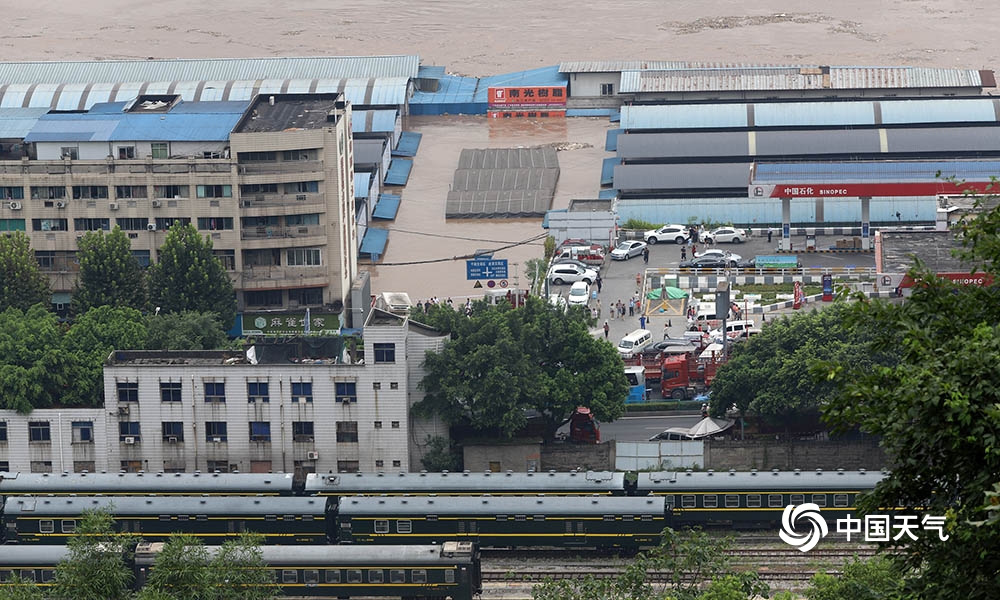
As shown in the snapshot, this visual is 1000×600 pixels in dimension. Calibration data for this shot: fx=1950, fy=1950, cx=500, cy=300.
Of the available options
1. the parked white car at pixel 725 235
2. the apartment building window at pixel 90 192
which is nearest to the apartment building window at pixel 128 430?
the apartment building window at pixel 90 192

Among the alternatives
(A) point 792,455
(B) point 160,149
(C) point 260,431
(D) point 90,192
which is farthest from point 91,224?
(A) point 792,455

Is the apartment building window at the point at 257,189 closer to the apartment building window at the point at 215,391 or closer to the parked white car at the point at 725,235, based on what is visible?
the apartment building window at the point at 215,391

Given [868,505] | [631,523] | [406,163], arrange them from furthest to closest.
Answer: [406,163]
[631,523]
[868,505]

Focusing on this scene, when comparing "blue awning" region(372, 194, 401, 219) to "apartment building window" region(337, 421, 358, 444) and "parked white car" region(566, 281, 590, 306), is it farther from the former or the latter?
"apartment building window" region(337, 421, 358, 444)

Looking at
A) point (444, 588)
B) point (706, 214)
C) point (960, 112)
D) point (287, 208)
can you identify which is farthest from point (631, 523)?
point (960, 112)

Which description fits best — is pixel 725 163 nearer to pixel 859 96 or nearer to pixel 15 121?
pixel 859 96

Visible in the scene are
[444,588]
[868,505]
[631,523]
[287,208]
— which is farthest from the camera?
[287,208]

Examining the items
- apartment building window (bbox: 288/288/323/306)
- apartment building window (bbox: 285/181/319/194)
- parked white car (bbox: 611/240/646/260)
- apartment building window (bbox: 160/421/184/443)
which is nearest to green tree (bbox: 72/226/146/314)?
apartment building window (bbox: 288/288/323/306)
